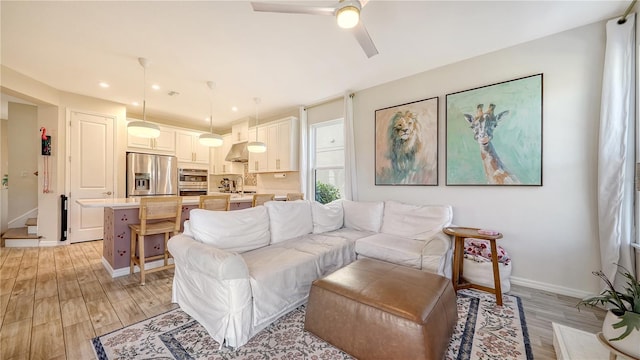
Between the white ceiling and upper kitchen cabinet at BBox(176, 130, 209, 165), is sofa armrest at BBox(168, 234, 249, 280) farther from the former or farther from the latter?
upper kitchen cabinet at BBox(176, 130, 209, 165)

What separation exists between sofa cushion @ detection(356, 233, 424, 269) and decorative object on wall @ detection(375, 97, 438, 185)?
3.20 feet

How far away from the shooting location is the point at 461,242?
2441 millimetres

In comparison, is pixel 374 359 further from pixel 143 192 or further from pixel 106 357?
pixel 143 192

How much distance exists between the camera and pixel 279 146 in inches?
195

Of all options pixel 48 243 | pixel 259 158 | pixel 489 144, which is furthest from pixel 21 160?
pixel 489 144

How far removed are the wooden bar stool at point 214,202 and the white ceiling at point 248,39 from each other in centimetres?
176

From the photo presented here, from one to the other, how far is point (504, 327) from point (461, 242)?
797mm

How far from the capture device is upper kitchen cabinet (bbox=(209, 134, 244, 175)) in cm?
618

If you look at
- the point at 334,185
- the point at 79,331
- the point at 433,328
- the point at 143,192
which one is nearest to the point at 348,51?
the point at 334,185

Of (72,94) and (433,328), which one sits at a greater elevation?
(72,94)

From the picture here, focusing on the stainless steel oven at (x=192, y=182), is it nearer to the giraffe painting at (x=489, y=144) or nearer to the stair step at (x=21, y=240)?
the stair step at (x=21, y=240)

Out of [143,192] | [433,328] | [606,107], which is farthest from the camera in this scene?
[143,192]

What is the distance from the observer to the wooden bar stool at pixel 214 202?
10.1ft

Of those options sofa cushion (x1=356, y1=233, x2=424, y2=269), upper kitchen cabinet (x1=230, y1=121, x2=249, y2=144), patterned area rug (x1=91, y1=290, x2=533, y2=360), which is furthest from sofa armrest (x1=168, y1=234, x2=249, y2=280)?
upper kitchen cabinet (x1=230, y1=121, x2=249, y2=144)
